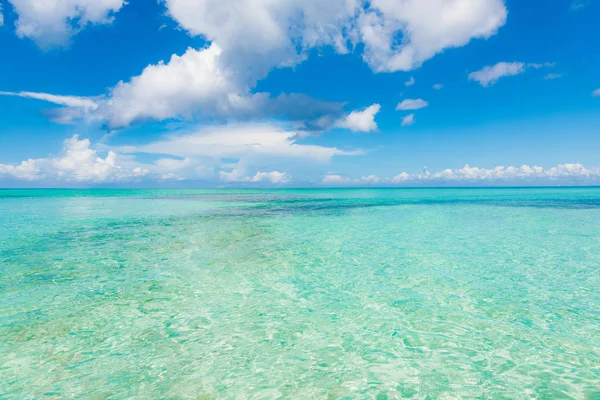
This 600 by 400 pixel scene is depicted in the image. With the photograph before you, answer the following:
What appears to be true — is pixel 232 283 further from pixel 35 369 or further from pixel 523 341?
pixel 523 341

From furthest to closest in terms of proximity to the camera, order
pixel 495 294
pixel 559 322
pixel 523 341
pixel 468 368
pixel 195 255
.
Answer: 1. pixel 195 255
2. pixel 495 294
3. pixel 559 322
4. pixel 523 341
5. pixel 468 368

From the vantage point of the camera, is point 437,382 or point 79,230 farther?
point 79,230

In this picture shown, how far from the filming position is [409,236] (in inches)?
765

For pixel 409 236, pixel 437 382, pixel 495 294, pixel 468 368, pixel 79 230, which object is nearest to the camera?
pixel 437 382

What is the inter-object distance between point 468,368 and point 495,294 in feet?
14.2

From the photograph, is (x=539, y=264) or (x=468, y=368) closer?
(x=468, y=368)

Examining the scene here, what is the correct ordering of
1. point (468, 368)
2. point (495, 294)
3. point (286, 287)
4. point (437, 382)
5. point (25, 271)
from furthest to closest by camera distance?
point (25, 271) < point (286, 287) < point (495, 294) < point (468, 368) < point (437, 382)

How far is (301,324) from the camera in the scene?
24.8 ft

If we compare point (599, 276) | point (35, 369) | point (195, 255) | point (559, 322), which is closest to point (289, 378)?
point (35, 369)

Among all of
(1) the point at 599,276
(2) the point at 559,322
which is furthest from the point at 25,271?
(1) the point at 599,276

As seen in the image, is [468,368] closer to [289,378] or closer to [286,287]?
[289,378]

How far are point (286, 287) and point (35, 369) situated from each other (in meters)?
6.07

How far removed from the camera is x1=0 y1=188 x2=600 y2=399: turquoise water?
5.33 metres

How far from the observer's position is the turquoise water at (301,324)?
5.33 meters
